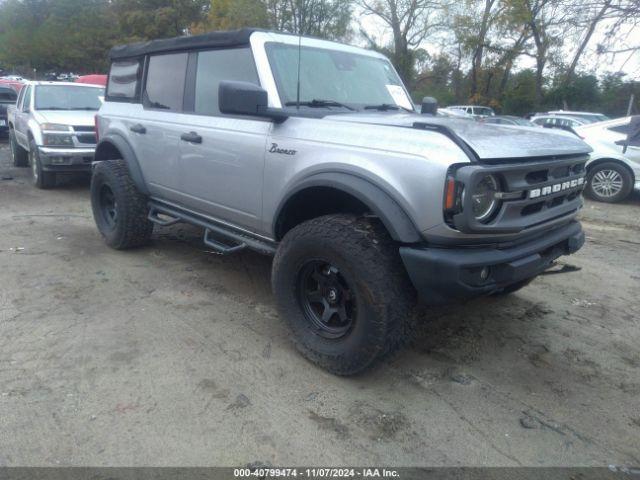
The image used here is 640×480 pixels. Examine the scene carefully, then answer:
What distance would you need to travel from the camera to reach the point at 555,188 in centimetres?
317

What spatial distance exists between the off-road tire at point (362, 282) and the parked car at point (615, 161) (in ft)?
24.7

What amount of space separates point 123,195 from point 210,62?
172 centimetres

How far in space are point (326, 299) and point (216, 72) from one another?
207cm

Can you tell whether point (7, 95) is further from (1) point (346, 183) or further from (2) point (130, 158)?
(1) point (346, 183)

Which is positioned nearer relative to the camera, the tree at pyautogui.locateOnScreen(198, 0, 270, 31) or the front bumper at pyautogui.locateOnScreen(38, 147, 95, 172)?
the front bumper at pyautogui.locateOnScreen(38, 147, 95, 172)

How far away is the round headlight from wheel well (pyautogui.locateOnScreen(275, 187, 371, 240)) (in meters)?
0.73

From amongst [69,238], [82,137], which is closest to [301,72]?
[69,238]

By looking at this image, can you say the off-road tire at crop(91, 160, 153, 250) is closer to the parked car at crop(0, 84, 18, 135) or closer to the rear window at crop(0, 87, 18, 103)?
the parked car at crop(0, 84, 18, 135)

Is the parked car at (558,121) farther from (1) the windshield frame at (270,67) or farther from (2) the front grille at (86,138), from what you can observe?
(1) the windshield frame at (270,67)

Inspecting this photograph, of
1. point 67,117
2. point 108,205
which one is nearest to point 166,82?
point 108,205

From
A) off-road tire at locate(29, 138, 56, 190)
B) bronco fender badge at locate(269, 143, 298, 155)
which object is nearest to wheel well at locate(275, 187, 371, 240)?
bronco fender badge at locate(269, 143, 298, 155)

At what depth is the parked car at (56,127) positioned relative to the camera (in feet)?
27.6

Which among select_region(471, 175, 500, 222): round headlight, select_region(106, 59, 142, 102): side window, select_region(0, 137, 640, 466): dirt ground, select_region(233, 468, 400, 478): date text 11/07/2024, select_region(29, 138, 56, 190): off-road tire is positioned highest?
select_region(106, 59, 142, 102): side window

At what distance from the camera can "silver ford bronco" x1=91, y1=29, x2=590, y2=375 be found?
9.06 feet
